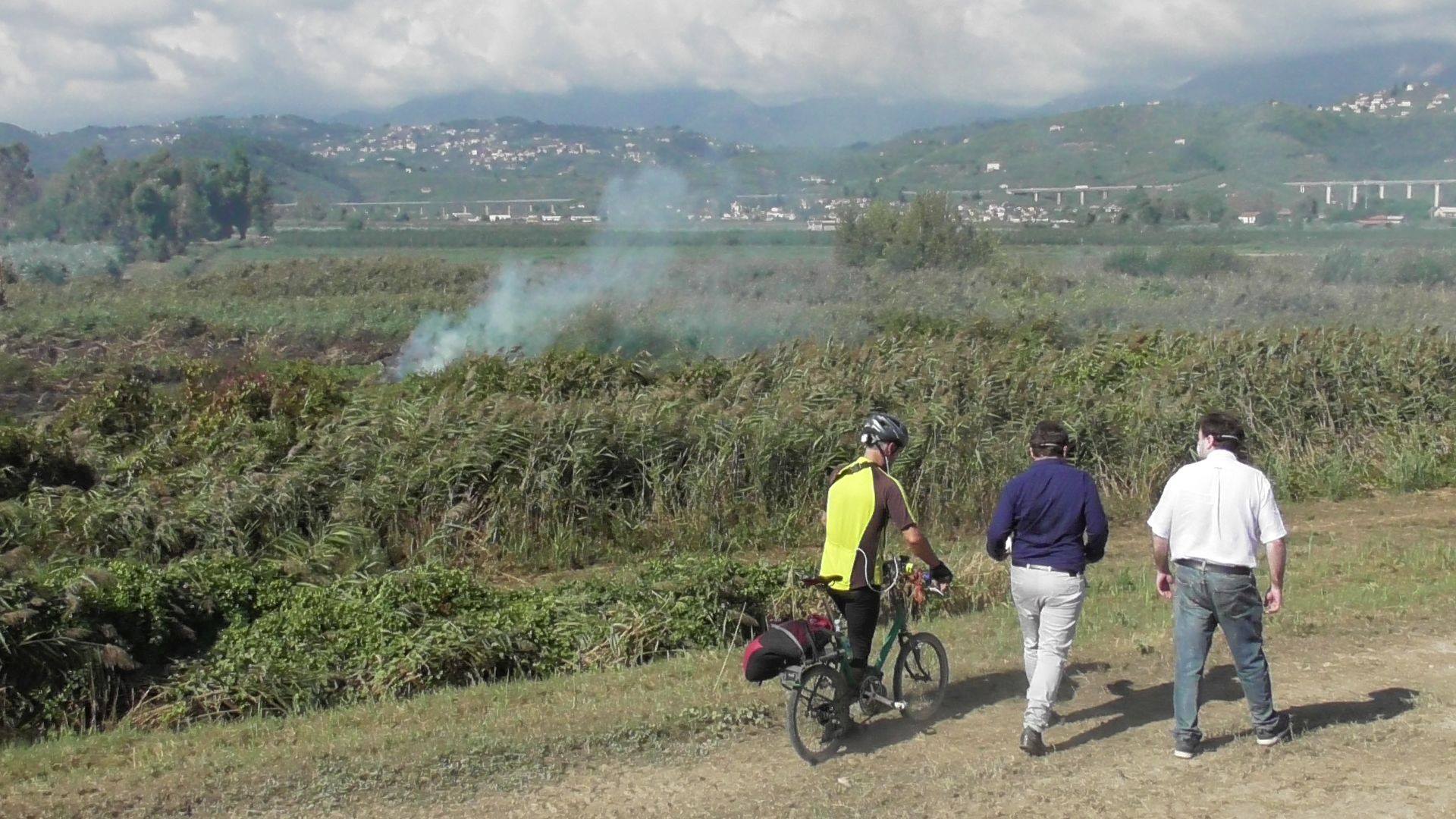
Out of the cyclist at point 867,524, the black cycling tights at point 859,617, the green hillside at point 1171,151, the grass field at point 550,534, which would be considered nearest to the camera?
the cyclist at point 867,524

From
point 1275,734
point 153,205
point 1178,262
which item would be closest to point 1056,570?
point 1275,734

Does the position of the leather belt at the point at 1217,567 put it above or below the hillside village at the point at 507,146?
below

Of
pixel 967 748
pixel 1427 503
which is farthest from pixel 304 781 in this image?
pixel 1427 503

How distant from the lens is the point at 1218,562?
6281 mm

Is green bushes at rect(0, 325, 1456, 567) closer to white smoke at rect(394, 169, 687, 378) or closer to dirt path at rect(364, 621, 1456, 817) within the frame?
white smoke at rect(394, 169, 687, 378)

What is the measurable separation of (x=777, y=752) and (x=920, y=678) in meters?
0.97

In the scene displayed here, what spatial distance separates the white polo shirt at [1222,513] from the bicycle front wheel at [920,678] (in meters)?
1.49

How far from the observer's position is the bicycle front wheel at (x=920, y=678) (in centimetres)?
727

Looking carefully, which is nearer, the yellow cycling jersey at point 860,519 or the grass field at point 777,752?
the grass field at point 777,752

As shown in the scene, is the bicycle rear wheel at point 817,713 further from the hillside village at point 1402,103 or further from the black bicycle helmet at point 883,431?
the hillside village at point 1402,103

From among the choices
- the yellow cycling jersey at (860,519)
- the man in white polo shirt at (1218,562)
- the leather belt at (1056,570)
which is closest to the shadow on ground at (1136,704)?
the man in white polo shirt at (1218,562)

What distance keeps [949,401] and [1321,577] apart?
208 inches

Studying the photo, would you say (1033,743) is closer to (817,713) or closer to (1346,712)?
(817,713)

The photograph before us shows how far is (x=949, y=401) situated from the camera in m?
15.7
